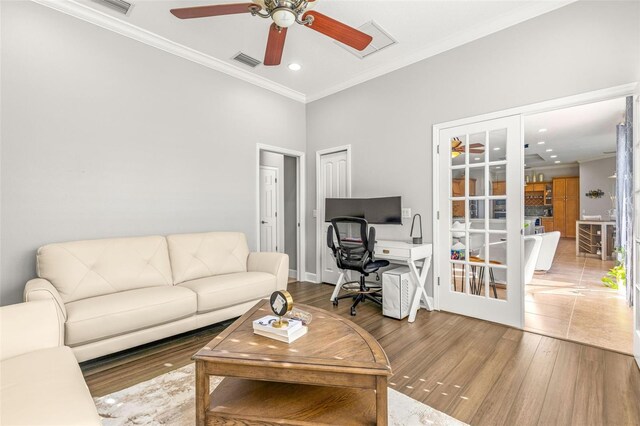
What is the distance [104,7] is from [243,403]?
3482 mm

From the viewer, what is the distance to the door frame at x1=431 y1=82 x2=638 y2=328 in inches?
96.7

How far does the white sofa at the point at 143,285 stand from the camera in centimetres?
214

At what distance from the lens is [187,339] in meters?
2.72

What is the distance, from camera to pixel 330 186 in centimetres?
466

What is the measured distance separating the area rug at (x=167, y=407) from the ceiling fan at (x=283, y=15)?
2480 mm

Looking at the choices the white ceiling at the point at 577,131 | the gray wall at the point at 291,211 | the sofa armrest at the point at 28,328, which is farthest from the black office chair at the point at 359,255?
the white ceiling at the point at 577,131

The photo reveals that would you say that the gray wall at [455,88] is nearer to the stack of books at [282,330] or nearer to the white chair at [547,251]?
the stack of books at [282,330]

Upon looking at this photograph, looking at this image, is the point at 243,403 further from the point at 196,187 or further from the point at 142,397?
the point at 196,187

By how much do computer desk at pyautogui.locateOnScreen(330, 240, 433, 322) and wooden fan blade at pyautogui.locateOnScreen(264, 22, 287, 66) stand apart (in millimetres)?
2249

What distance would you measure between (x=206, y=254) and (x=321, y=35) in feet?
8.67

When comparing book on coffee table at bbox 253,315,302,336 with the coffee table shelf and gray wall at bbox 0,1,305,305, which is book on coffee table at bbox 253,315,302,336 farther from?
gray wall at bbox 0,1,305,305

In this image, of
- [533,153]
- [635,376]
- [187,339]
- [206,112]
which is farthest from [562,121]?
[187,339]

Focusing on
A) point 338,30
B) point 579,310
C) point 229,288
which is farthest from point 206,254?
point 579,310

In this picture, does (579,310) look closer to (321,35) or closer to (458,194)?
(458,194)
